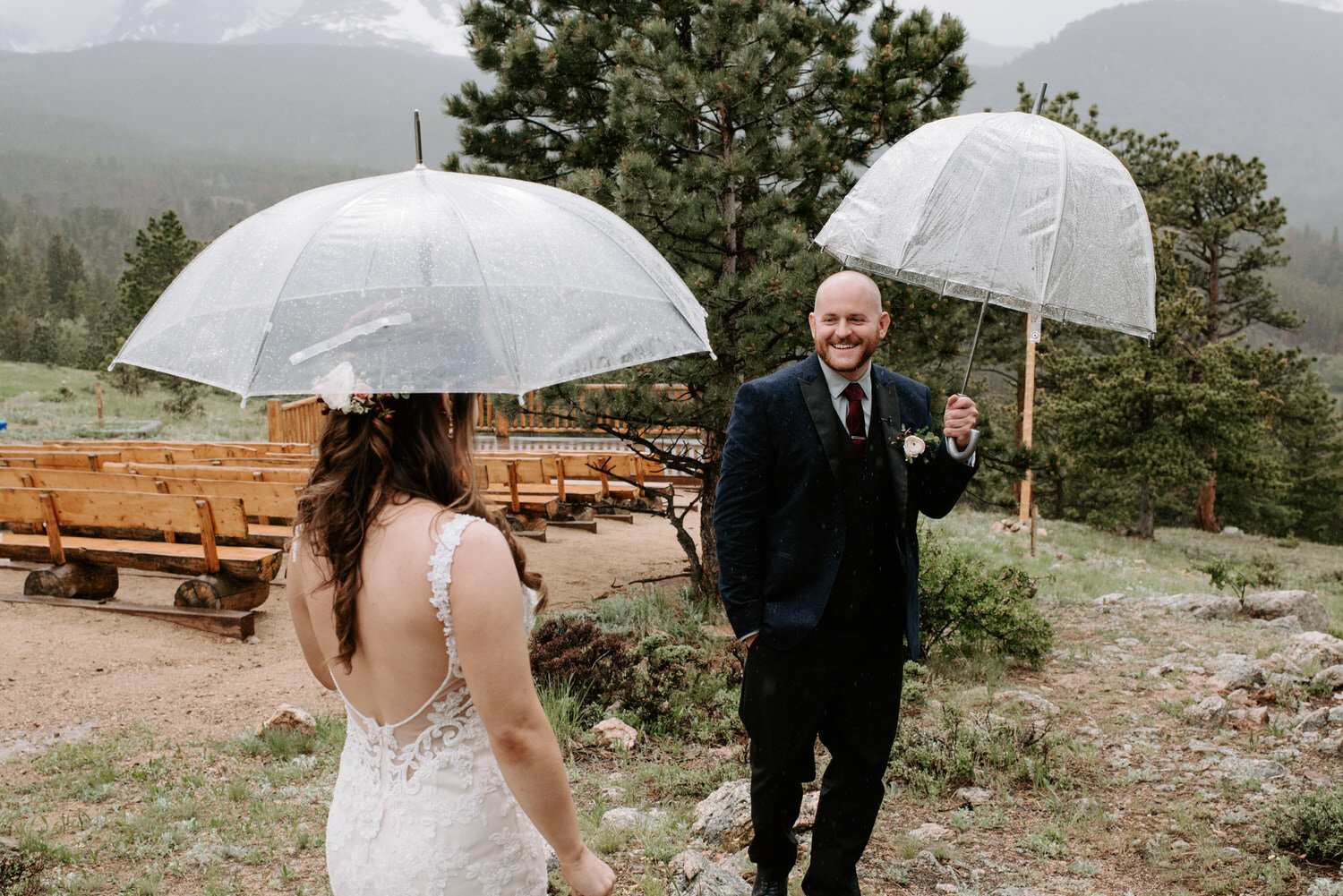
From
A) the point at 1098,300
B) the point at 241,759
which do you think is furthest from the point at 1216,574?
the point at 241,759

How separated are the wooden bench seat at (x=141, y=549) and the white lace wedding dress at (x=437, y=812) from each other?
18.5ft

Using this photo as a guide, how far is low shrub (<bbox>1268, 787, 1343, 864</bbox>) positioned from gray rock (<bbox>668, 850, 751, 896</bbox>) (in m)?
2.23

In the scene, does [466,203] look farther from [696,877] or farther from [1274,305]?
[1274,305]

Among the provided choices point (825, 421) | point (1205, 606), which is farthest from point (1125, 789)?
point (1205, 606)

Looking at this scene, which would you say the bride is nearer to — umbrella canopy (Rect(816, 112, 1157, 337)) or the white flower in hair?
the white flower in hair

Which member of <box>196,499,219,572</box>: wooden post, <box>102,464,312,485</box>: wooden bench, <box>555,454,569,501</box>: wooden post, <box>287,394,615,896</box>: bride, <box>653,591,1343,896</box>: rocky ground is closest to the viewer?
<box>287,394,615,896</box>: bride

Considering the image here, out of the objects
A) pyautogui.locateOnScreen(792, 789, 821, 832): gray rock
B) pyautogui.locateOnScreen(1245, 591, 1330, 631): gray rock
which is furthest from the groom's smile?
pyautogui.locateOnScreen(1245, 591, 1330, 631): gray rock

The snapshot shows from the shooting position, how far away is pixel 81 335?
182 ft

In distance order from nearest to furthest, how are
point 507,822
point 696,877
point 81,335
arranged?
point 507,822 → point 696,877 → point 81,335

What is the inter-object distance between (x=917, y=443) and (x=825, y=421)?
303 mm

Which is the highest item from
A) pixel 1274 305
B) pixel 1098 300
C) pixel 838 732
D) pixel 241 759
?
pixel 1274 305

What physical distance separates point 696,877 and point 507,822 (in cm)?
165

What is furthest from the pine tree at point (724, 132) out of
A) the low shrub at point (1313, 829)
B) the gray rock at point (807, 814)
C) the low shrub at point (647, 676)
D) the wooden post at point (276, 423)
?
the wooden post at point (276, 423)

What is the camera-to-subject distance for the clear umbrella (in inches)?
120
